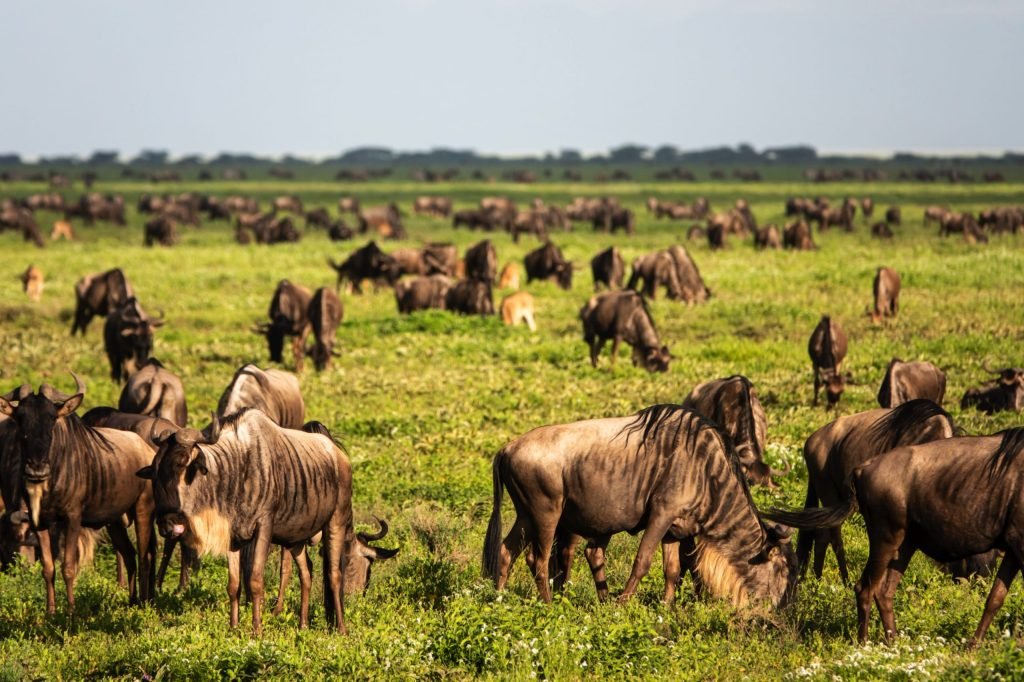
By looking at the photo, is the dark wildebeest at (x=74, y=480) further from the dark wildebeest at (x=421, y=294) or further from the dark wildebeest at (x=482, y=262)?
the dark wildebeest at (x=482, y=262)

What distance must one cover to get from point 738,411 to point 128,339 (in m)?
12.4

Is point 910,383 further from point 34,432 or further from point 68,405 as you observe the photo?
point 34,432

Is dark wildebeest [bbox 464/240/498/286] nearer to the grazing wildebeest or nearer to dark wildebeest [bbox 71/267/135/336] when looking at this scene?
dark wildebeest [bbox 71/267/135/336]

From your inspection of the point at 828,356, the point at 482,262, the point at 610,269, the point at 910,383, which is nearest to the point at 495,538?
the point at 910,383

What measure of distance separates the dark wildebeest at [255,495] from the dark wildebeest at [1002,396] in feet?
35.9

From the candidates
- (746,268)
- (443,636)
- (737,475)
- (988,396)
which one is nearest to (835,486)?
→ (737,475)

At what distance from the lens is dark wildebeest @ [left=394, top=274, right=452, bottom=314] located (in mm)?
30172

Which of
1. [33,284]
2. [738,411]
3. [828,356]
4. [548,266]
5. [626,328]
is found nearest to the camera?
[738,411]

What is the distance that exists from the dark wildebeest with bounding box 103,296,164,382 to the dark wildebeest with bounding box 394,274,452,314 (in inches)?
348

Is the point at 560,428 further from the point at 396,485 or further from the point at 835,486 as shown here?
the point at 396,485

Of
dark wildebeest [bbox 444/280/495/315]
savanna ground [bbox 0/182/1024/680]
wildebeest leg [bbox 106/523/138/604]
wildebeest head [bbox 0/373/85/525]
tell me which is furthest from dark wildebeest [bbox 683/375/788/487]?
dark wildebeest [bbox 444/280/495/315]

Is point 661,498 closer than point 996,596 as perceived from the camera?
No

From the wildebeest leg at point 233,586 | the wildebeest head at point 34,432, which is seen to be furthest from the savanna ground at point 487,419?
the wildebeest head at point 34,432

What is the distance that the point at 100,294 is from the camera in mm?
26781
